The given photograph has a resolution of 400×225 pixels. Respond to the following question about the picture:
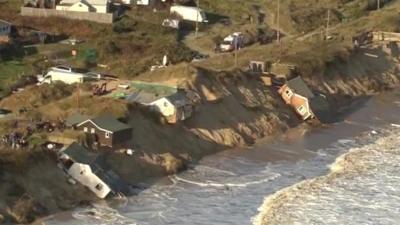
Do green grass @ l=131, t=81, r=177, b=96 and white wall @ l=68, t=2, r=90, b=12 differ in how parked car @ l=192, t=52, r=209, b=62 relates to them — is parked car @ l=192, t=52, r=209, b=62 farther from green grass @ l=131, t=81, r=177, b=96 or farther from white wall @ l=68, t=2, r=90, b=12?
green grass @ l=131, t=81, r=177, b=96

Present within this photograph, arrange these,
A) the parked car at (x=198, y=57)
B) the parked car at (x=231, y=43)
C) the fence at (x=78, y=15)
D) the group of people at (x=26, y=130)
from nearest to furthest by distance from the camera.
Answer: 1. the group of people at (x=26, y=130)
2. the parked car at (x=198, y=57)
3. the parked car at (x=231, y=43)
4. the fence at (x=78, y=15)

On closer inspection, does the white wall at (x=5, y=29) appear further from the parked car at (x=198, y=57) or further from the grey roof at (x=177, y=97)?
the grey roof at (x=177, y=97)

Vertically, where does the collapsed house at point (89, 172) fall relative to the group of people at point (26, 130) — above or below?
below

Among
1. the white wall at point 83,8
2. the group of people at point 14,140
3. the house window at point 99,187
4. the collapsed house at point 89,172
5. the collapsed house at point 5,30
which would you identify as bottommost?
the house window at point 99,187

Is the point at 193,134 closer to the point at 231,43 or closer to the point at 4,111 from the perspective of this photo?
the point at 4,111

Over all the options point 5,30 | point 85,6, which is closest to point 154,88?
point 5,30

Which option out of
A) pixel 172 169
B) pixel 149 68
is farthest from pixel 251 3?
pixel 172 169

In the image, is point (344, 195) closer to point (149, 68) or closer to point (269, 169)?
point (269, 169)

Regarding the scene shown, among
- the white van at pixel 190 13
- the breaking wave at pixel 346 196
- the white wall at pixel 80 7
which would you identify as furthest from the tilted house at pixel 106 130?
the white van at pixel 190 13
